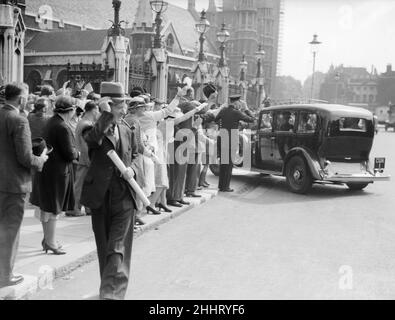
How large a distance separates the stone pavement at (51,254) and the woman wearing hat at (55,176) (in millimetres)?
234

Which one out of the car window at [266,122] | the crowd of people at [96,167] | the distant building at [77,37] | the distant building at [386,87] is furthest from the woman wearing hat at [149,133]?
the distant building at [386,87]

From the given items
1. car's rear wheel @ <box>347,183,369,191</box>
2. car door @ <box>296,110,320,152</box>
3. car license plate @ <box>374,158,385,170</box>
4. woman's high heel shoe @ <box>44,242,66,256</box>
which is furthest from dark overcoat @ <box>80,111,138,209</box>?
car's rear wheel @ <box>347,183,369,191</box>

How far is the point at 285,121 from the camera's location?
38.3ft

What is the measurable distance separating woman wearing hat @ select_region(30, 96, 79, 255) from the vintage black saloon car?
614cm

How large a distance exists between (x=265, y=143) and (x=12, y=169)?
27.3 feet

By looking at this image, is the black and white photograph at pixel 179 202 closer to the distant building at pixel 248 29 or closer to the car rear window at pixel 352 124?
the car rear window at pixel 352 124

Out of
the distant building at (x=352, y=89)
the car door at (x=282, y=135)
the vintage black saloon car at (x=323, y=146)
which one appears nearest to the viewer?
the vintage black saloon car at (x=323, y=146)

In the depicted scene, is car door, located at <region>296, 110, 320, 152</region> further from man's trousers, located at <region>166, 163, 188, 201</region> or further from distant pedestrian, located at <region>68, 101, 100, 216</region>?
distant pedestrian, located at <region>68, 101, 100, 216</region>

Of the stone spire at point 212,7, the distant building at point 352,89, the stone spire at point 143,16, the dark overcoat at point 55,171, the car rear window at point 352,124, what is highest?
the stone spire at point 212,7

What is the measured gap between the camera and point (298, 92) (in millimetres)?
147625

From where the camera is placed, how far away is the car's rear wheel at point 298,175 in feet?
35.2

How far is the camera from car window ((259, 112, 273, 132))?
40.2 feet
